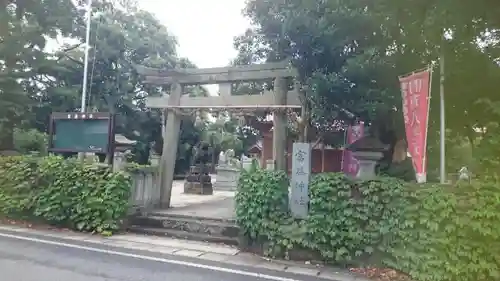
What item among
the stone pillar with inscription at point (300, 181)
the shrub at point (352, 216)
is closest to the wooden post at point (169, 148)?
the stone pillar with inscription at point (300, 181)

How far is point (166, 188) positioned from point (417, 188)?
→ 6810mm

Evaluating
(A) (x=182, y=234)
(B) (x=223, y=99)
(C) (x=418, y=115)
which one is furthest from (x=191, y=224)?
(C) (x=418, y=115)

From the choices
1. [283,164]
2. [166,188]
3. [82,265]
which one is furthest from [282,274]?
[166,188]

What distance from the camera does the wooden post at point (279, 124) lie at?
950 centimetres

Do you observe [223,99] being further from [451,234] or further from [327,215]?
[451,234]

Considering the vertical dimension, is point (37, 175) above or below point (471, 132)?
below

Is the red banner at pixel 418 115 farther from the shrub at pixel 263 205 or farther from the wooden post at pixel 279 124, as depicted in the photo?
the wooden post at pixel 279 124

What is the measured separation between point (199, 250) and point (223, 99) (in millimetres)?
4161

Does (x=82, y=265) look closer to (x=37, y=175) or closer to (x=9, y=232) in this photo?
(x=9, y=232)

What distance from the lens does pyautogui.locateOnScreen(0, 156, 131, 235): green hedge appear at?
28.3ft

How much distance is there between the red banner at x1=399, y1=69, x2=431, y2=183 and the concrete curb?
2.14 metres

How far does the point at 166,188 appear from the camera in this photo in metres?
10.8

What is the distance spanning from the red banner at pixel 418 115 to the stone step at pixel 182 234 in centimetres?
380

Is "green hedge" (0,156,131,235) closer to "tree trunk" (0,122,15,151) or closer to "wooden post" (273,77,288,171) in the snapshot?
"wooden post" (273,77,288,171)
